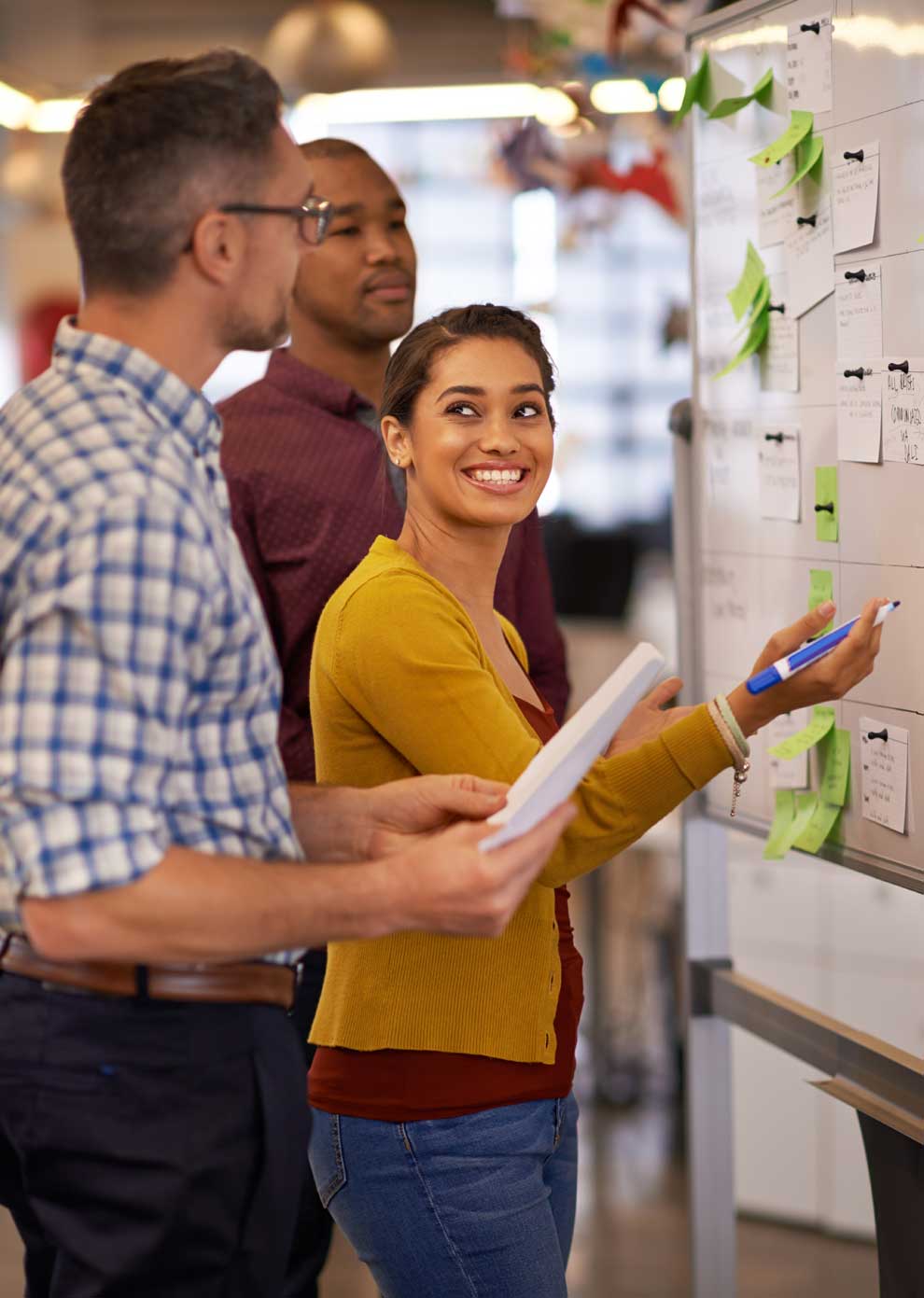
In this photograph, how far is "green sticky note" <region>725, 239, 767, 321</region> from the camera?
2.09m

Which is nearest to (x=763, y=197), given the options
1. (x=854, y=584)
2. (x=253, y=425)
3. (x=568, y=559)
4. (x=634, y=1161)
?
(x=854, y=584)

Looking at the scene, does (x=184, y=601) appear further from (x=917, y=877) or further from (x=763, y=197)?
(x=763, y=197)

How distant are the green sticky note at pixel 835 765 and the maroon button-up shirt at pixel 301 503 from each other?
24.7 inches

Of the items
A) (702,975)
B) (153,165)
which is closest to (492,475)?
(153,165)

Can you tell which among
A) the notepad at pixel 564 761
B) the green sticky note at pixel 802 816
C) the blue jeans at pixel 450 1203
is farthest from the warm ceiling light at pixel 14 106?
the notepad at pixel 564 761

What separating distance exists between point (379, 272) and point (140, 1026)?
4.81 ft

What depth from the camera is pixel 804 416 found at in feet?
6.63

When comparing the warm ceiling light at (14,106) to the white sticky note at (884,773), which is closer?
the white sticky note at (884,773)

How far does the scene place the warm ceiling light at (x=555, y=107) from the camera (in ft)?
11.9

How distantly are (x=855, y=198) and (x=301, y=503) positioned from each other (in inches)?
34.9

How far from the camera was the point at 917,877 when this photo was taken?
71.2 inches

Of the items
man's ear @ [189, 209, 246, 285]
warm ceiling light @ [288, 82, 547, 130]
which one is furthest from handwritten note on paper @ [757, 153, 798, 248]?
warm ceiling light @ [288, 82, 547, 130]

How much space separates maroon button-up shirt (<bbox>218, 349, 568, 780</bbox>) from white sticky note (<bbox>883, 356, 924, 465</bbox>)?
2.20 feet

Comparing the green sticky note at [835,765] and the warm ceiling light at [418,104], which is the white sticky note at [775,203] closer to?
the green sticky note at [835,765]
